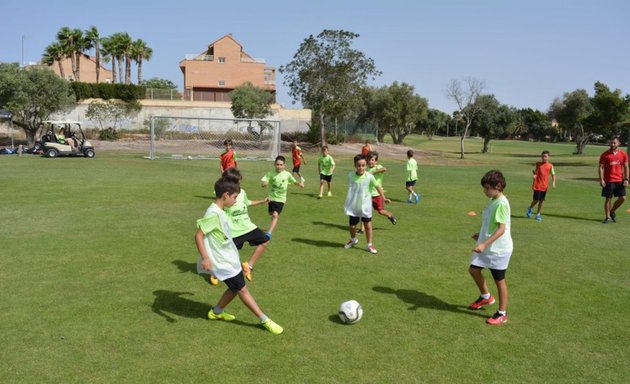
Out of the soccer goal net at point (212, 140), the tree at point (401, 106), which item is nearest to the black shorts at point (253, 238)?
the soccer goal net at point (212, 140)

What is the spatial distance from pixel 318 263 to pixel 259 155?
100ft

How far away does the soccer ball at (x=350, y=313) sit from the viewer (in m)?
5.82

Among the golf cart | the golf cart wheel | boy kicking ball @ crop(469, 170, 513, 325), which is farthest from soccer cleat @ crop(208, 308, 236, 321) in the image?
the golf cart wheel

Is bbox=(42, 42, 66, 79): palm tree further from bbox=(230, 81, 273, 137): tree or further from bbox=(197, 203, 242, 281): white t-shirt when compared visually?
bbox=(197, 203, 242, 281): white t-shirt

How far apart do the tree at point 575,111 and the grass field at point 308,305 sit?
5301 centimetres

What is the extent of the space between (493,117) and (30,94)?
165ft

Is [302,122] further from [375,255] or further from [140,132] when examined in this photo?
[375,255]

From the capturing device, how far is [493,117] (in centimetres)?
6141

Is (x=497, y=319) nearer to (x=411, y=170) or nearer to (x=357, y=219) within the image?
(x=357, y=219)

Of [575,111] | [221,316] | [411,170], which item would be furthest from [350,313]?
[575,111]

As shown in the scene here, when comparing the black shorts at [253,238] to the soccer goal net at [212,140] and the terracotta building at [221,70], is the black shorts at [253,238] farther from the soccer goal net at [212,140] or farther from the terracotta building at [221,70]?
the terracotta building at [221,70]

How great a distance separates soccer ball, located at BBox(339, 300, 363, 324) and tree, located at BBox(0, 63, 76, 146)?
4232 centimetres

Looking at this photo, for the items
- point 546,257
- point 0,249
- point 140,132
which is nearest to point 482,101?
point 140,132

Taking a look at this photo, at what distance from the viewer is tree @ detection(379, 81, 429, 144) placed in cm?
6359
